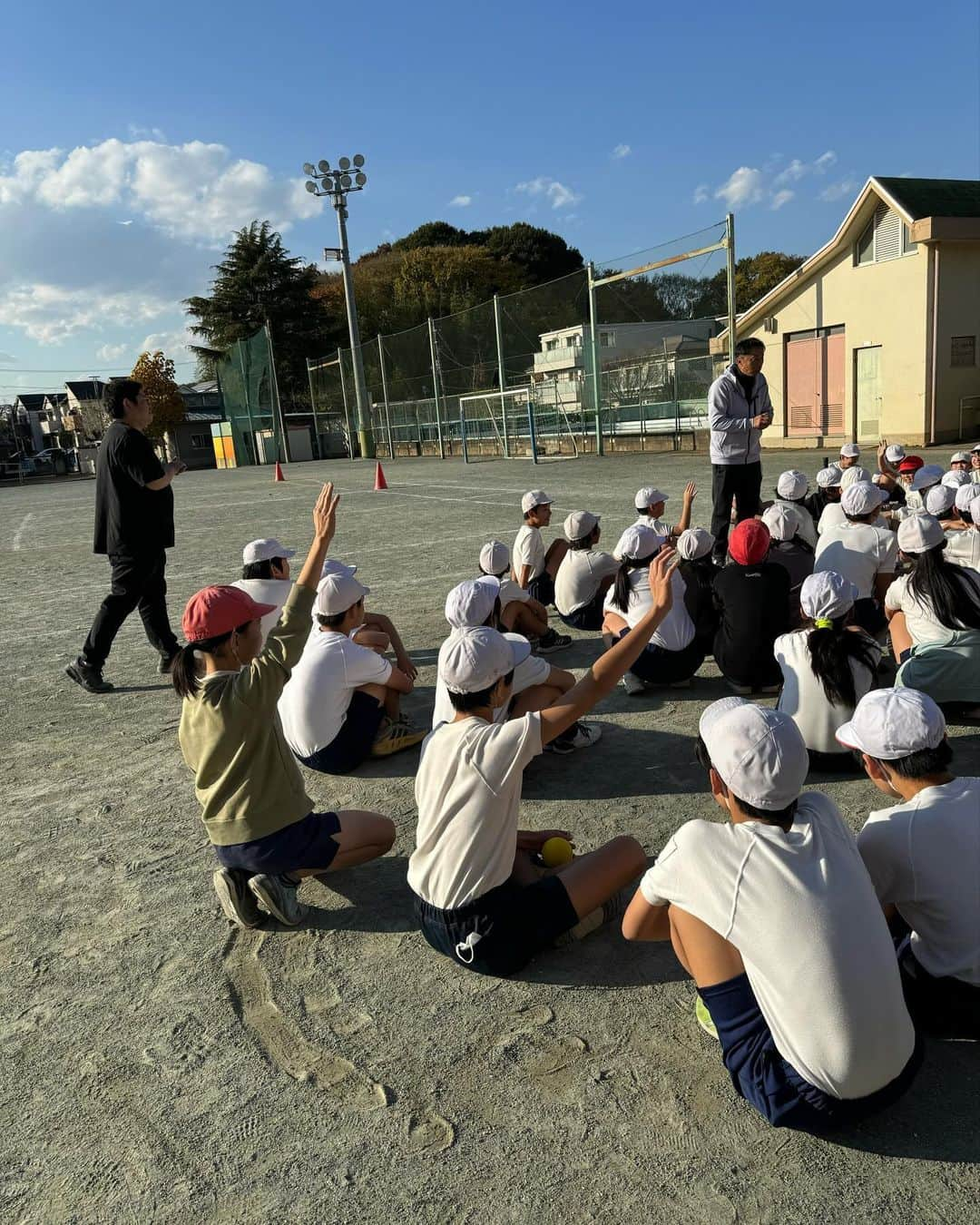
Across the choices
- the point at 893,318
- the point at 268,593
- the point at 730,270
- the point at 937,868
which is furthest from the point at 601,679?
the point at 893,318

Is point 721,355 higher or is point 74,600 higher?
point 721,355

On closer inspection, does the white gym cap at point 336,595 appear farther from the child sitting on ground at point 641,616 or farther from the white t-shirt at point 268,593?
the child sitting on ground at point 641,616

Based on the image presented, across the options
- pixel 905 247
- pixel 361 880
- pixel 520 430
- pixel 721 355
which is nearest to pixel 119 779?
pixel 361 880

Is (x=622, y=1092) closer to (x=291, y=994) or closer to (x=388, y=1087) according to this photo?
(x=388, y=1087)

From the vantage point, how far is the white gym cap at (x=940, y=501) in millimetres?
5906

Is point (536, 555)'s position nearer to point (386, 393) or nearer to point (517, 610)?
point (517, 610)

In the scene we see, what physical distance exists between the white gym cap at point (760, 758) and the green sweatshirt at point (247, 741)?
A: 1.46m

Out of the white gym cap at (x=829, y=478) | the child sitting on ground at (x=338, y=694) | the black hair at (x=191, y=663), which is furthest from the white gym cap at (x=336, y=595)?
the white gym cap at (x=829, y=478)

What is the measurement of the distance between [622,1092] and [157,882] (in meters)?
1.99

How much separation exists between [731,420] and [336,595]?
444 centimetres

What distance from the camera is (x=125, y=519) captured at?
574cm

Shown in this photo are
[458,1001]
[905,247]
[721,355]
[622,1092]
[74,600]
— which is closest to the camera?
[622,1092]

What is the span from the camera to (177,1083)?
231 centimetres

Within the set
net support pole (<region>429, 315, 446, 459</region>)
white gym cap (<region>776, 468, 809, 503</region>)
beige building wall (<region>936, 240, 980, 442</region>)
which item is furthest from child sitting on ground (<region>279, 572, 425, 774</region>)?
net support pole (<region>429, 315, 446, 459</region>)
